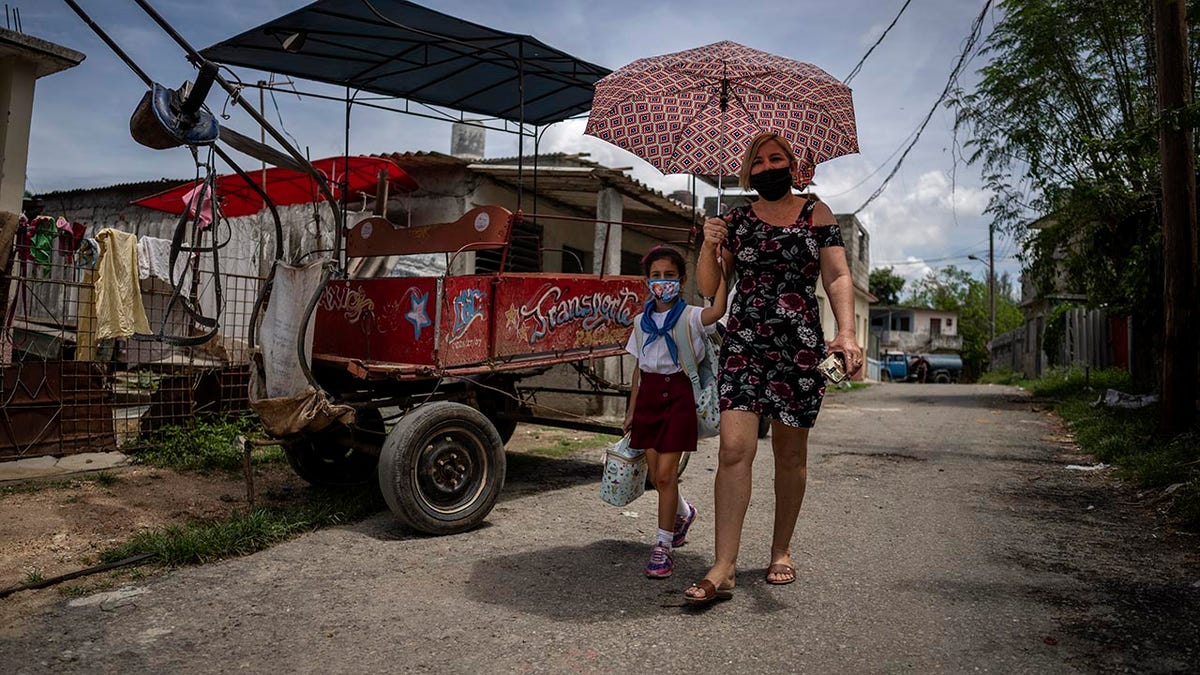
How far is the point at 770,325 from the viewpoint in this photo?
370cm

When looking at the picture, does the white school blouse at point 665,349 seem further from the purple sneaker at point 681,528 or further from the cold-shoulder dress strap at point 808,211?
the purple sneaker at point 681,528

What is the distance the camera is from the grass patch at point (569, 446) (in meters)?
8.26

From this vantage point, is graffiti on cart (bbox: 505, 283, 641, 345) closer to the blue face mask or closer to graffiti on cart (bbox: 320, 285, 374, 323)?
graffiti on cart (bbox: 320, 285, 374, 323)

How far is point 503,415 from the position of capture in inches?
251

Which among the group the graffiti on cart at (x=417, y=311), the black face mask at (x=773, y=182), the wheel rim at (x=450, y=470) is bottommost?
the wheel rim at (x=450, y=470)

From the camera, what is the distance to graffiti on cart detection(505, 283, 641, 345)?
5.77 meters

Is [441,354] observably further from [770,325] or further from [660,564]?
[770,325]

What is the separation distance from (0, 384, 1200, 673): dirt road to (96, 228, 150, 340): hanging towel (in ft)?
13.0

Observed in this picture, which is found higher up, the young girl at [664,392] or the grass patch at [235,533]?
the young girl at [664,392]

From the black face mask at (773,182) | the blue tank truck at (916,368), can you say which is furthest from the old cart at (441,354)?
the blue tank truck at (916,368)

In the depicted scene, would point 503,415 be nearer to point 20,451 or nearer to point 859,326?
point 20,451

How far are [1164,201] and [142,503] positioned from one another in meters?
9.13

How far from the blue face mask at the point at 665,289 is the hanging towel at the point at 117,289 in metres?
5.55

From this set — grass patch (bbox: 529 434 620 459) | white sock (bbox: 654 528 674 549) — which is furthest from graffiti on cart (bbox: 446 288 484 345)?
grass patch (bbox: 529 434 620 459)
